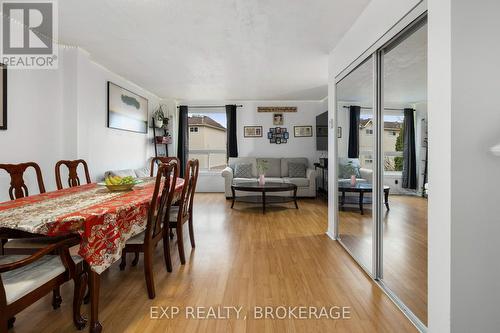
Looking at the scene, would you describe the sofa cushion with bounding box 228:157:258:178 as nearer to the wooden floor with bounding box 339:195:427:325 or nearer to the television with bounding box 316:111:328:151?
the television with bounding box 316:111:328:151

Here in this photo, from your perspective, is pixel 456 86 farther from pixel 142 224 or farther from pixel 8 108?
pixel 8 108

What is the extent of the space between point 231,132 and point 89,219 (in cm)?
535

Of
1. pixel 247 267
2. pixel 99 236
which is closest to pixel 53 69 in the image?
pixel 99 236

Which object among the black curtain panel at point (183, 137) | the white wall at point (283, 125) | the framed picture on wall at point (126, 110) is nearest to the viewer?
the framed picture on wall at point (126, 110)

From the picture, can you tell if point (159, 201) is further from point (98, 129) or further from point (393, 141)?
point (98, 129)

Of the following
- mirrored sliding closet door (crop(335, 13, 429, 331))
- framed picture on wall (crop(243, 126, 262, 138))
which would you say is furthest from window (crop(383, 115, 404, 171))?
framed picture on wall (crop(243, 126, 262, 138))

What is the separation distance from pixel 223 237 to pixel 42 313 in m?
1.88

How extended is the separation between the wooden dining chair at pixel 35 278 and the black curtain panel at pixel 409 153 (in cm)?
219

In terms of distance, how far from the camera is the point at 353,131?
277 cm

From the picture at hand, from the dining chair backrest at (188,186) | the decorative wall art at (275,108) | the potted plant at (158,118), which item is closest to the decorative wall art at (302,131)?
the decorative wall art at (275,108)

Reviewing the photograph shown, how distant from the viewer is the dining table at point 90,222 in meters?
1.36

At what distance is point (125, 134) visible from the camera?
485 centimetres

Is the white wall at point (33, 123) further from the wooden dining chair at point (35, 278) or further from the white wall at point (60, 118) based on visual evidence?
the wooden dining chair at point (35, 278)

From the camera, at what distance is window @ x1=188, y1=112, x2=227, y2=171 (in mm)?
6875
